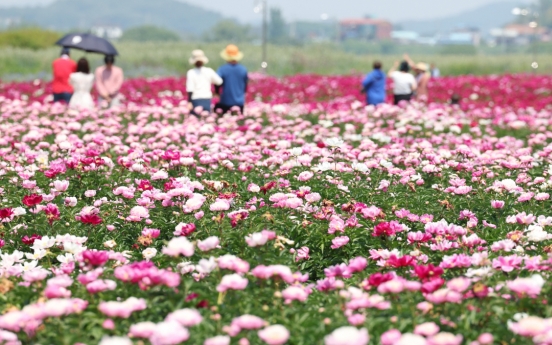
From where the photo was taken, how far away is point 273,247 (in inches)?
161

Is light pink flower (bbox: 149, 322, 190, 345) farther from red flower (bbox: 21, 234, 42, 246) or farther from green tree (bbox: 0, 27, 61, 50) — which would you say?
green tree (bbox: 0, 27, 61, 50)

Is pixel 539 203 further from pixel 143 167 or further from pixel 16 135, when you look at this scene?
pixel 16 135

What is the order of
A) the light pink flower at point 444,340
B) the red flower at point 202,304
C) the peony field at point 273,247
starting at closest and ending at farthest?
the light pink flower at point 444,340 < the peony field at point 273,247 < the red flower at point 202,304

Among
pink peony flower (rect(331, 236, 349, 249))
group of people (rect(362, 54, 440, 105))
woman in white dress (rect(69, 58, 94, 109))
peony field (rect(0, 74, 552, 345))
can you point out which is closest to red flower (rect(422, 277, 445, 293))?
peony field (rect(0, 74, 552, 345))

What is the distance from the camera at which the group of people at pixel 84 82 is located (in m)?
12.3

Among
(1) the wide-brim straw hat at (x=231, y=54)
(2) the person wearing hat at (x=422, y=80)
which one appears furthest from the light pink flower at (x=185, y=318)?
(2) the person wearing hat at (x=422, y=80)

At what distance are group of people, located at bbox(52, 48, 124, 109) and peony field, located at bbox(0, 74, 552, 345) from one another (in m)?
2.78

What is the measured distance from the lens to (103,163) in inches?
247

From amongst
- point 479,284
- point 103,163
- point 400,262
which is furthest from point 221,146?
point 479,284

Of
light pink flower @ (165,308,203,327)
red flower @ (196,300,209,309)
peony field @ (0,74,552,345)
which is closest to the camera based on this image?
light pink flower @ (165,308,203,327)

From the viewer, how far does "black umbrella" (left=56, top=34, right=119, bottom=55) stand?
45.4 ft

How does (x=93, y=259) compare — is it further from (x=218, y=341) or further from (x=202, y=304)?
(x=218, y=341)

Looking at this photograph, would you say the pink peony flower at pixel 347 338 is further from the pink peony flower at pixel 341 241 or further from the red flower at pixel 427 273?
the pink peony flower at pixel 341 241

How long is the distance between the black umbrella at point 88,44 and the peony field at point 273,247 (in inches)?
177
